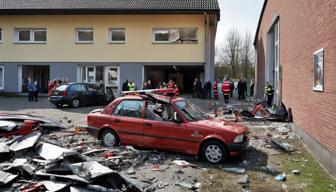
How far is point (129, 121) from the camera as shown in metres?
10.5

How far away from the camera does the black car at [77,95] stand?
22.0 m

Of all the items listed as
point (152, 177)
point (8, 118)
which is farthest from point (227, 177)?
point (8, 118)

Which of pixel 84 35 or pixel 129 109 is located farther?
pixel 84 35

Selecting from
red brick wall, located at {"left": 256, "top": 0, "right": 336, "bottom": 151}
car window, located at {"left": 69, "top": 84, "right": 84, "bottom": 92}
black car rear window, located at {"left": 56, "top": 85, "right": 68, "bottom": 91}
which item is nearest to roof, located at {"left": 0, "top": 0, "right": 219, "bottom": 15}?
car window, located at {"left": 69, "top": 84, "right": 84, "bottom": 92}

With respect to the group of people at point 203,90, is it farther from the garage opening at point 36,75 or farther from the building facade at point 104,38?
the garage opening at point 36,75

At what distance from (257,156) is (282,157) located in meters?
0.65

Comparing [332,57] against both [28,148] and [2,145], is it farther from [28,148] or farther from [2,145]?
[2,145]

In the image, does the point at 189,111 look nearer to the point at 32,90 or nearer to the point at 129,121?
the point at 129,121

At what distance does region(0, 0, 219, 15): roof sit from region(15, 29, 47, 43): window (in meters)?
1.51

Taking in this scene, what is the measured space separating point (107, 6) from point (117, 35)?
7.54 feet

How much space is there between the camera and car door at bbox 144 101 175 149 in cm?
990

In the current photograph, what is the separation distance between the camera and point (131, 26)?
29.4 meters

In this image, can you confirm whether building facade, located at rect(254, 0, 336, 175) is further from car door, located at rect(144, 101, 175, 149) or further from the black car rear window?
the black car rear window

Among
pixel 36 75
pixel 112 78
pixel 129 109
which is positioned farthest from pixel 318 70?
pixel 36 75
